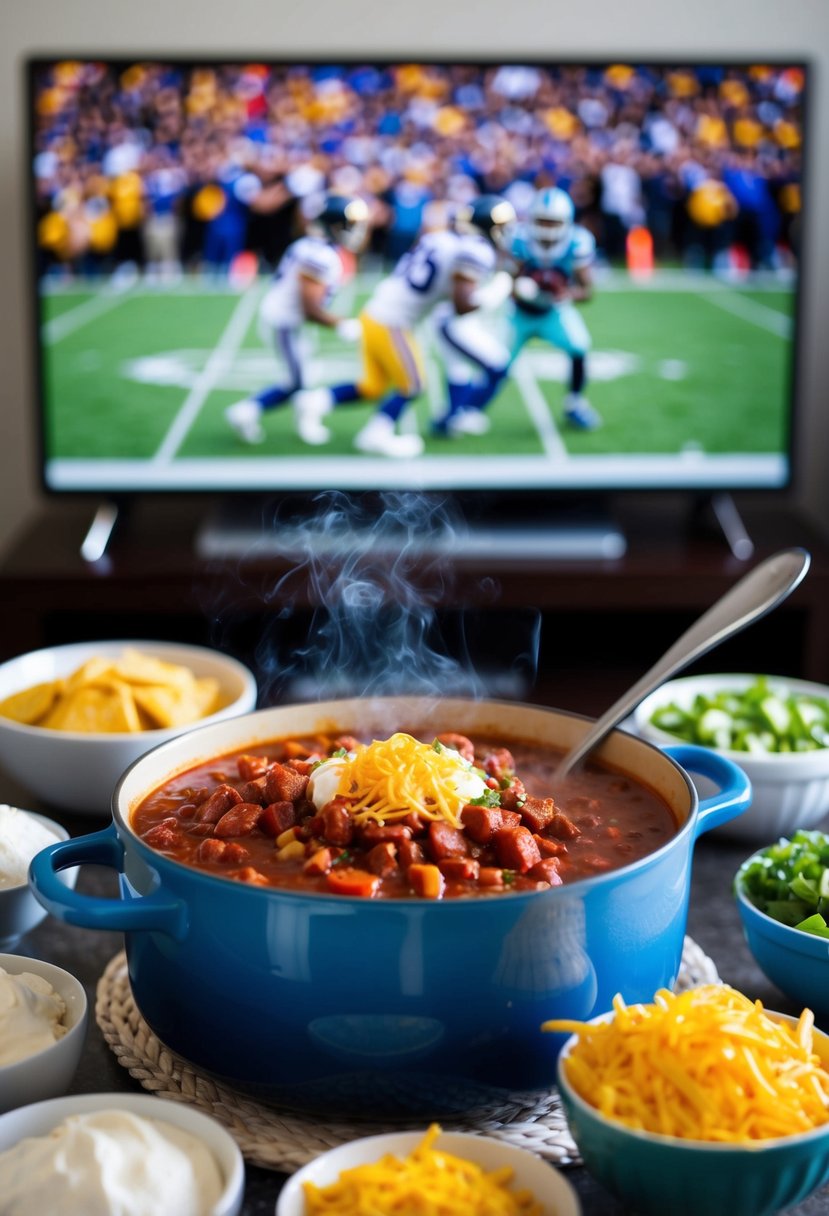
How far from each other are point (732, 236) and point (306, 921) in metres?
2.97

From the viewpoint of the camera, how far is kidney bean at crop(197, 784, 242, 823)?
1.34 meters


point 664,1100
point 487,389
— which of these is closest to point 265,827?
point 664,1100

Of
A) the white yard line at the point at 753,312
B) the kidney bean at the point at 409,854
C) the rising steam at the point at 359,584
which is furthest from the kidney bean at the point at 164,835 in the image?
the white yard line at the point at 753,312

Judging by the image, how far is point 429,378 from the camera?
3.58 metres

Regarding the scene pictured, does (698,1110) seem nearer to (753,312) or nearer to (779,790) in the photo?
(779,790)

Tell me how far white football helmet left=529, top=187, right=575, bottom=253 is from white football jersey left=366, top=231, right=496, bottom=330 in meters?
0.13

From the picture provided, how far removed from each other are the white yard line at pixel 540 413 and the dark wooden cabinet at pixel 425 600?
12.9 inches

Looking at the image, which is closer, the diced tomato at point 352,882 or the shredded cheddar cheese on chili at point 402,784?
the diced tomato at point 352,882

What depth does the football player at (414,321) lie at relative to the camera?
3447mm

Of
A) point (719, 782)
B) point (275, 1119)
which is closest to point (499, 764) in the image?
point (719, 782)

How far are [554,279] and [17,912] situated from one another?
8.22 ft

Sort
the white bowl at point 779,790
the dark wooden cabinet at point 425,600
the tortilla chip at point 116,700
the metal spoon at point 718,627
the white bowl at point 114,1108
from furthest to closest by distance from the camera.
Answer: the dark wooden cabinet at point 425,600 → the tortilla chip at point 116,700 → the white bowl at point 779,790 → the metal spoon at point 718,627 → the white bowl at point 114,1108

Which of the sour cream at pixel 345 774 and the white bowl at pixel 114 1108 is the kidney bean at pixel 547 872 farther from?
the white bowl at pixel 114 1108

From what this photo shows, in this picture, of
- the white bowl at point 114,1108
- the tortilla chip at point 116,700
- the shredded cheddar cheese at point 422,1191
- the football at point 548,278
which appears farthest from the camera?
the football at point 548,278
